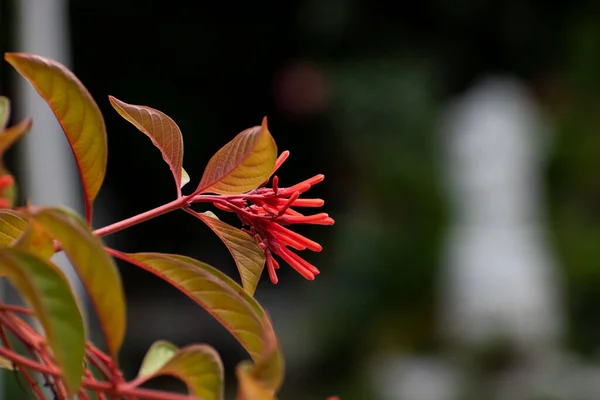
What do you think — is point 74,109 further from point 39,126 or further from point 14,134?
point 39,126

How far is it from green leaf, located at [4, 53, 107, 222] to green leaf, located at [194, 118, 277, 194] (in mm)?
44

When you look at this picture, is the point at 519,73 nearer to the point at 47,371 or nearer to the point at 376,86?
the point at 376,86

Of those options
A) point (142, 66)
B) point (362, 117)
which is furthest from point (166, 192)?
point (362, 117)

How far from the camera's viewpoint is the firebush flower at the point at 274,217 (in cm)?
35

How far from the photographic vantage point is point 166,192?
393cm

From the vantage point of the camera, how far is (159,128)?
378 millimetres

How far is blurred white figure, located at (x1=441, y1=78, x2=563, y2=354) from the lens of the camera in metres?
3.01

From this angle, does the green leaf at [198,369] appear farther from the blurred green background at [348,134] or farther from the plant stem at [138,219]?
the blurred green background at [348,134]

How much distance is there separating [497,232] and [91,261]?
10.4ft

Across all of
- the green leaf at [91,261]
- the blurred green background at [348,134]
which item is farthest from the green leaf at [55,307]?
the blurred green background at [348,134]

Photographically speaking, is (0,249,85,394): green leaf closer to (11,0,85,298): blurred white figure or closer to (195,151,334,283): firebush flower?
(195,151,334,283): firebush flower

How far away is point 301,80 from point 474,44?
92 cm

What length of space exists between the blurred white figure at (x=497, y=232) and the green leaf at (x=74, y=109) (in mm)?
2676

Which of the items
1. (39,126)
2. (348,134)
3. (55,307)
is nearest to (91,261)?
(55,307)
